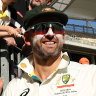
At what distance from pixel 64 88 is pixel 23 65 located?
48cm

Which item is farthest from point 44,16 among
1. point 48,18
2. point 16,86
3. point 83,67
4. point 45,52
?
point 16,86

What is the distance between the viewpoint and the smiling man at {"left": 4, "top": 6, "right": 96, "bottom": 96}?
1886 millimetres

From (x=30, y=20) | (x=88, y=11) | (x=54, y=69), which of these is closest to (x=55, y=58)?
(x=54, y=69)

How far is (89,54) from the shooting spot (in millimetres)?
22500

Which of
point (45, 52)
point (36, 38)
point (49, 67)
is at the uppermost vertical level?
point (36, 38)

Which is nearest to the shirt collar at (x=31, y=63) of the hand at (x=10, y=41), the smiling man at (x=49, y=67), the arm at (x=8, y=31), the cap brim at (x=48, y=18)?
the smiling man at (x=49, y=67)

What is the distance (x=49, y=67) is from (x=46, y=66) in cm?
3

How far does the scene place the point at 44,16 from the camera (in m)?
2.07

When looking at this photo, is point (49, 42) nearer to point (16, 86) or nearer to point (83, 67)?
point (83, 67)

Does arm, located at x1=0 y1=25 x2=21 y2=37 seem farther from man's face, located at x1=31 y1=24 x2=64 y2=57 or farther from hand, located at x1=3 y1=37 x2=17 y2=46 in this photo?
man's face, located at x1=31 y1=24 x2=64 y2=57

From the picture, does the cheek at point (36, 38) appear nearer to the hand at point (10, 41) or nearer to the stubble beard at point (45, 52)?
the stubble beard at point (45, 52)

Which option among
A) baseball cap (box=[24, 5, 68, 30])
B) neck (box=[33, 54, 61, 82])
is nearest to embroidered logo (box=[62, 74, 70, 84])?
neck (box=[33, 54, 61, 82])

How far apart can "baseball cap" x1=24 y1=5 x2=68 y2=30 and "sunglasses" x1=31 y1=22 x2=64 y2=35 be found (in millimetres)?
34

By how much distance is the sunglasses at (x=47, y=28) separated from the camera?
206cm
